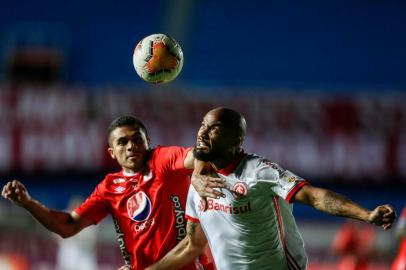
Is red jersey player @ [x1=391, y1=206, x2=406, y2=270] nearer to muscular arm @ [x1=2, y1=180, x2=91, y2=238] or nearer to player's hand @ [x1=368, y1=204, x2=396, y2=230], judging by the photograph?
player's hand @ [x1=368, y1=204, x2=396, y2=230]

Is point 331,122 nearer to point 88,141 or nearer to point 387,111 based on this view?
point 387,111

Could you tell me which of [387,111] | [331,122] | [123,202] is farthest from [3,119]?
[123,202]

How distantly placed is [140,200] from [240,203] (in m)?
1.23

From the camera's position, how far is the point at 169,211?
6.29 m

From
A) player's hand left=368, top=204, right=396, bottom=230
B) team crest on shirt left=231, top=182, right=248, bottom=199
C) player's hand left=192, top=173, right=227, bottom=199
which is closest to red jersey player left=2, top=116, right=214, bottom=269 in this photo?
player's hand left=192, top=173, right=227, bottom=199

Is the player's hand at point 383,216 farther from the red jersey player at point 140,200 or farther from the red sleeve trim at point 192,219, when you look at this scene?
the red jersey player at point 140,200

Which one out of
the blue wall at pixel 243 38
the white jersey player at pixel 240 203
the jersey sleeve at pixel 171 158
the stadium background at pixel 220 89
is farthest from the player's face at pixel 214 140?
the blue wall at pixel 243 38

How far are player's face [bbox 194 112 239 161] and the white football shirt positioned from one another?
0.10 metres

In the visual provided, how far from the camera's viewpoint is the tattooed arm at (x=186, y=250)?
19.2 ft

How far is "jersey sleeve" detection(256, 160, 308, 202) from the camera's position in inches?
199

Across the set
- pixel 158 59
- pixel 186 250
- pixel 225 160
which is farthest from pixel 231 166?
pixel 158 59

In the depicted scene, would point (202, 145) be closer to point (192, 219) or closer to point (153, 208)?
point (192, 219)

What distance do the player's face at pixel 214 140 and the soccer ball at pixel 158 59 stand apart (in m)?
1.27

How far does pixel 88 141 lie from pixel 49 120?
2.58ft
